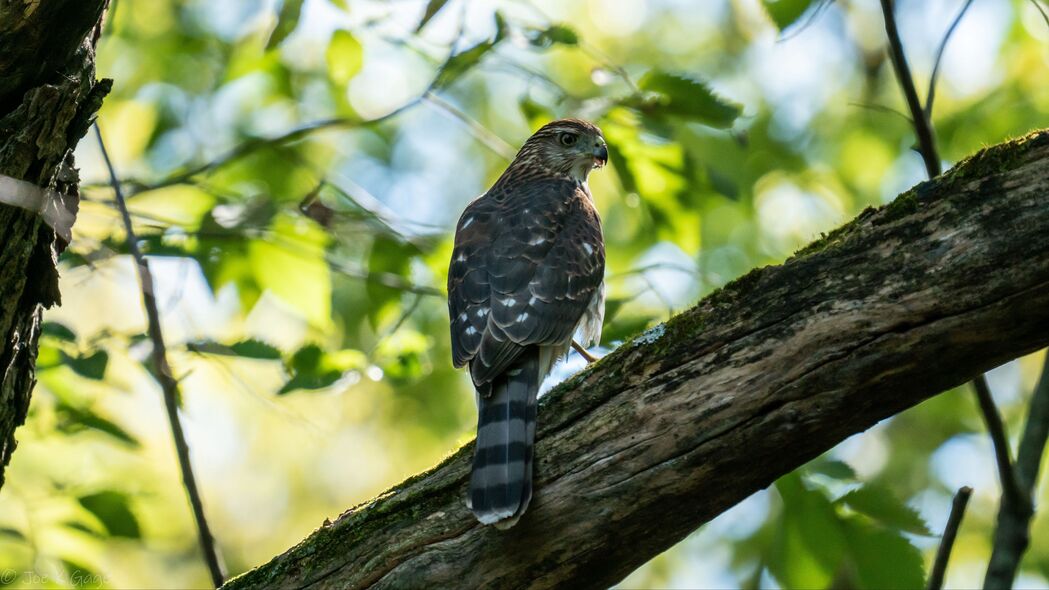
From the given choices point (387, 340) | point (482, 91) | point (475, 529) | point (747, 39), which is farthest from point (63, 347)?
point (747, 39)

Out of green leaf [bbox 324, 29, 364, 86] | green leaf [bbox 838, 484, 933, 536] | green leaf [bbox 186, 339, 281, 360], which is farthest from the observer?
green leaf [bbox 324, 29, 364, 86]

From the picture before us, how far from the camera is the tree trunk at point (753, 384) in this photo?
2.92 meters

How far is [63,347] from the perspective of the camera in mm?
4234

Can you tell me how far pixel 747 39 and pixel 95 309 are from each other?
8843 millimetres

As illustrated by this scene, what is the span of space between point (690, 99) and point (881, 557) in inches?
81.5

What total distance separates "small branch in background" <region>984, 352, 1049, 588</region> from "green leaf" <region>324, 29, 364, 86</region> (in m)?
3.37

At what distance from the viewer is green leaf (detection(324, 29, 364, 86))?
16.2 feet

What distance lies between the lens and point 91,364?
3975 millimetres

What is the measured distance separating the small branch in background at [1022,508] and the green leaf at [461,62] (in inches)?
105

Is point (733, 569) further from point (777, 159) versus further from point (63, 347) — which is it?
point (63, 347)

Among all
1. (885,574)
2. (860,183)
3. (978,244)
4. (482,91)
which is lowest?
(885,574)

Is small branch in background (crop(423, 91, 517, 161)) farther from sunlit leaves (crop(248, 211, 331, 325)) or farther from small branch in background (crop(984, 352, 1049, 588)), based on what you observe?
small branch in background (crop(984, 352, 1049, 588))

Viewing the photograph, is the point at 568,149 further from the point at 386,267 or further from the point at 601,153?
the point at 386,267

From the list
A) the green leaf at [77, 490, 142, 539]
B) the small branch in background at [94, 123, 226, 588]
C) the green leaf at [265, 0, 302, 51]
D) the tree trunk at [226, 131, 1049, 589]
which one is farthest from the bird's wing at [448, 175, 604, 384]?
the green leaf at [77, 490, 142, 539]
